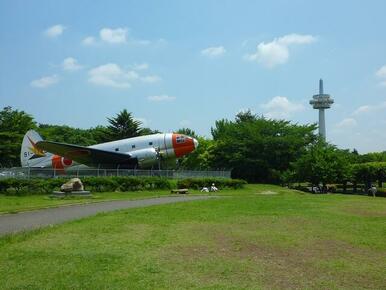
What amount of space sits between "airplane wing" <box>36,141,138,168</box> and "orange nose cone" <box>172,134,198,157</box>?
426 centimetres

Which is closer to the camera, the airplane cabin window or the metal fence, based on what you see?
the metal fence

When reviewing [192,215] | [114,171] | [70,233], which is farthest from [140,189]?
[70,233]

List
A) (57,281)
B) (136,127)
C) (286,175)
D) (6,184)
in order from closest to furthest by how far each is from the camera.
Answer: (57,281)
(6,184)
(286,175)
(136,127)

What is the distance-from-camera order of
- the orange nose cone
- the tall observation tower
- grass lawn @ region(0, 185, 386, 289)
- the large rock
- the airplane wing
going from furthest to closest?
the tall observation tower, the orange nose cone, the airplane wing, the large rock, grass lawn @ region(0, 185, 386, 289)

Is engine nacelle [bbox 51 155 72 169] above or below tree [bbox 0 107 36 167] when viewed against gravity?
below

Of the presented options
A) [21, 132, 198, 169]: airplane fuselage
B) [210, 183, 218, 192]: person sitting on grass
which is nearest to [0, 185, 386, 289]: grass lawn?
[210, 183, 218, 192]: person sitting on grass

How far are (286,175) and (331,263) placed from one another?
47.0 m

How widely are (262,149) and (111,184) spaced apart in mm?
31341

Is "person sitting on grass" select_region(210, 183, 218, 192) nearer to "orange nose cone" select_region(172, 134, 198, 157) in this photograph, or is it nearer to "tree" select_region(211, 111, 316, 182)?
"orange nose cone" select_region(172, 134, 198, 157)

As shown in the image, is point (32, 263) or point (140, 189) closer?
point (32, 263)

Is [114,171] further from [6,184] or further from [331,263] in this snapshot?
[331,263]

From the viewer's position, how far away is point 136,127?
254 feet

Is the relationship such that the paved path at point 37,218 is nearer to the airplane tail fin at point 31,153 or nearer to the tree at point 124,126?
the airplane tail fin at point 31,153

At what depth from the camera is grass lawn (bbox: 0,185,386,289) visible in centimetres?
718
